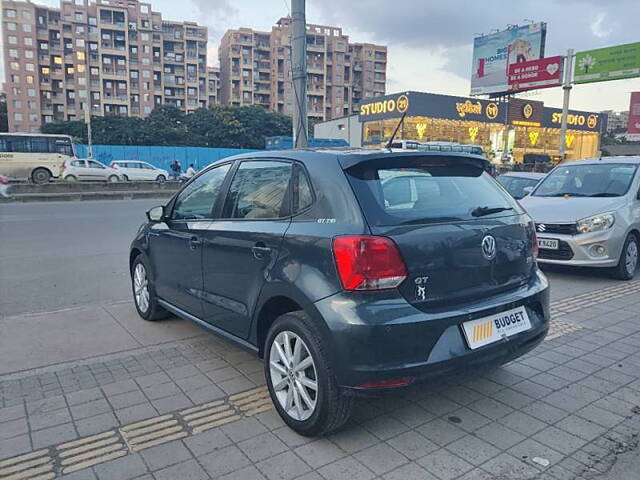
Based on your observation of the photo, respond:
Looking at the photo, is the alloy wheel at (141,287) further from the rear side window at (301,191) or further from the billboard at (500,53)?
the billboard at (500,53)

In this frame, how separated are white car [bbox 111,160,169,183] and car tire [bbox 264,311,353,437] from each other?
31.5 meters

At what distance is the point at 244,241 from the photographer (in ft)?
10.9

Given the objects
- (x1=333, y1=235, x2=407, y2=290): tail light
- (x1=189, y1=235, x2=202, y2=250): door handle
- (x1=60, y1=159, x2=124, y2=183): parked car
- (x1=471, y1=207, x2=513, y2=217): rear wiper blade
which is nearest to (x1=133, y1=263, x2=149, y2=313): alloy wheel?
(x1=189, y1=235, x2=202, y2=250): door handle

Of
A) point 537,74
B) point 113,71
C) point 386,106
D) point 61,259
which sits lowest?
point 61,259

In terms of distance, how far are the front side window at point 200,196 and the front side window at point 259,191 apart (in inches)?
9.9

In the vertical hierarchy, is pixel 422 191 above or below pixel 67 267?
above

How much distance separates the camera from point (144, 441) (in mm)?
2846

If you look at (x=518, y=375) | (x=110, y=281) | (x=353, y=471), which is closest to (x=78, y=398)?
(x=353, y=471)

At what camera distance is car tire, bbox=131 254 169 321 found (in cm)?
485

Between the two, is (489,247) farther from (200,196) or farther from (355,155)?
(200,196)

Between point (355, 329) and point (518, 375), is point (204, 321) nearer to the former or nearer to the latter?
point (355, 329)

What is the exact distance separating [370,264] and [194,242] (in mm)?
1884

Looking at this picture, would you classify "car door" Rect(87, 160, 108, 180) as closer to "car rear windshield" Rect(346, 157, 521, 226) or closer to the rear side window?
the rear side window

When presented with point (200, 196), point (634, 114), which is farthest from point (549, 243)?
point (634, 114)
